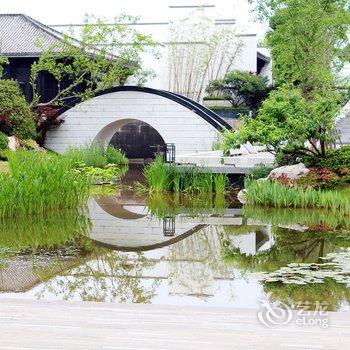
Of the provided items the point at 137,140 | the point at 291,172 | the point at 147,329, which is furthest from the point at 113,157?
the point at 147,329

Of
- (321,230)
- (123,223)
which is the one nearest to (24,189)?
(123,223)

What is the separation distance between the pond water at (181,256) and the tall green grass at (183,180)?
1700 mm

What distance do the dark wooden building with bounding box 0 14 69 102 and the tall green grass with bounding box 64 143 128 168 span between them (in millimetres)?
3483

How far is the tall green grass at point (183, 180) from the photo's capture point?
1548 centimetres

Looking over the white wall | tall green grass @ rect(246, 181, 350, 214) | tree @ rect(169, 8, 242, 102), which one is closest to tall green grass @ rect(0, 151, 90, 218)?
tall green grass @ rect(246, 181, 350, 214)

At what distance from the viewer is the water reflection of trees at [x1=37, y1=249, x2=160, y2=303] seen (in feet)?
21.8

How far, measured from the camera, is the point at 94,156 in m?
21.8

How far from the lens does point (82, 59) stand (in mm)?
23906

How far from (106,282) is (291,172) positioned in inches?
300

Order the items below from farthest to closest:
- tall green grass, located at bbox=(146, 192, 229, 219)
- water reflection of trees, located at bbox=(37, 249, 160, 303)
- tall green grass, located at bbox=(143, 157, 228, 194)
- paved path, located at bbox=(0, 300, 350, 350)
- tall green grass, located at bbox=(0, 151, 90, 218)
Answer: tall green grass, located at bbox=(143, 157, 228, 194), tall green grass, located at bbox=(146, 192, 229, 219), tall green grass, located at bbox=(0, 151, 90, 218), water reflection of trees, located at bbox=(37, 249, 160, 303), paved path, located at bbox=(0, 300, 350, 350)

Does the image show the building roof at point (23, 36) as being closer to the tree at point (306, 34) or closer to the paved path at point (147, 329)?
the tree at point (306, 34)

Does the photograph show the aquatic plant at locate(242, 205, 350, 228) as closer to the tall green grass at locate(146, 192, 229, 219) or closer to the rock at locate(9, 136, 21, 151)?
the tall green grass at locate(146, 192, 229, 219)

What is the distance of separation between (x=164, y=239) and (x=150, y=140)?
20.6m

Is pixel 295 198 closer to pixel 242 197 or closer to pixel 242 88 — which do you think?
pixel 242 197
